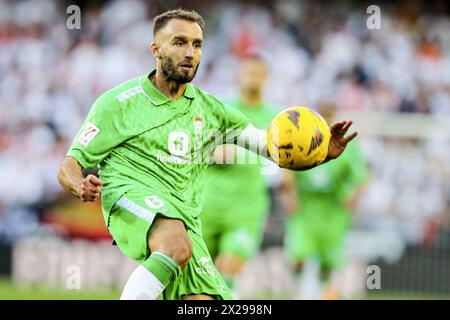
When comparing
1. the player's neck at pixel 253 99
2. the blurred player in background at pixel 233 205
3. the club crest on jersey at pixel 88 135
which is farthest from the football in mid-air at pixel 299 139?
the player's neck at pixel 253 99

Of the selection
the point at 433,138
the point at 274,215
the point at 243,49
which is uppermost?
the point at 243,49

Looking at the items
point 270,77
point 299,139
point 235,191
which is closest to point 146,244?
point 299,139

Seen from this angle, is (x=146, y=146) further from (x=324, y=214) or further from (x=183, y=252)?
(x=324, y=214)

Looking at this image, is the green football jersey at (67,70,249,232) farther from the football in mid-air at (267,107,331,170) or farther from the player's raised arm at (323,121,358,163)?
the player's raised arm at (323,121,358,163)

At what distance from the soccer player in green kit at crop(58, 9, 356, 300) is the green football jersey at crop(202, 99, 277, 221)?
3674 mm

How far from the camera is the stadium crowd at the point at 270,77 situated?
1461 centimetres

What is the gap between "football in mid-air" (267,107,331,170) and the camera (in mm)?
6059

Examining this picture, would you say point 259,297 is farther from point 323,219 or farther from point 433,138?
point 433,138

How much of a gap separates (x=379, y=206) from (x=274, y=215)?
1.87m

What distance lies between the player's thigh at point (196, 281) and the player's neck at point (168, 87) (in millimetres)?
921

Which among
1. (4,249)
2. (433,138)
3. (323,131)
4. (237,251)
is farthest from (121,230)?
(433,138)

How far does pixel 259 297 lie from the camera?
13.0 meters

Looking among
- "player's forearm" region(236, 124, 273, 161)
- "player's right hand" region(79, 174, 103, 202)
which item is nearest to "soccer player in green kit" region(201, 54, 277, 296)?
"player's forearm" region(236, 124, 273, 161)

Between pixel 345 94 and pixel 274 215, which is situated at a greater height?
pixel 345 94
